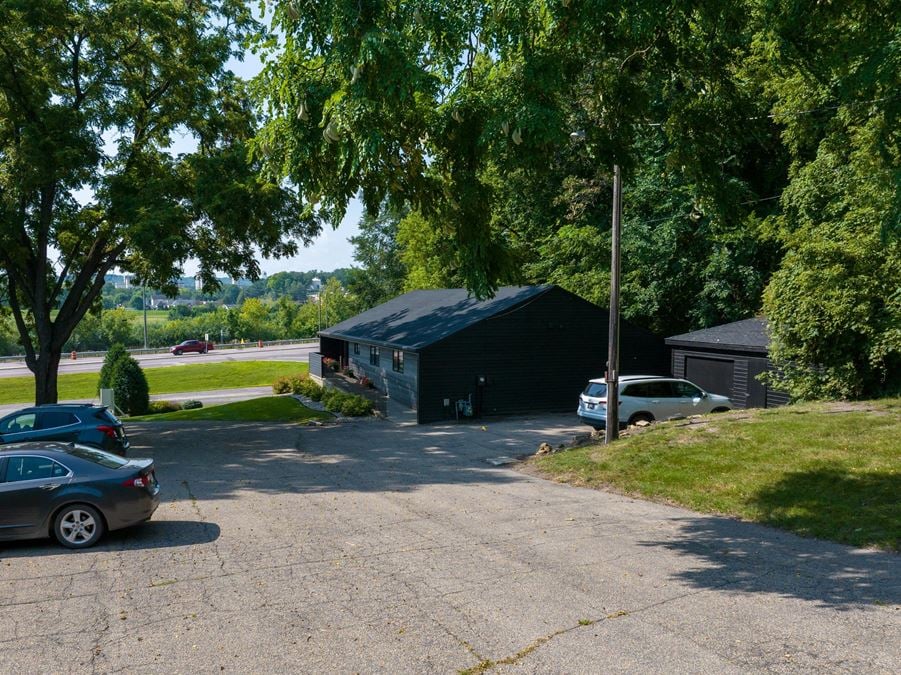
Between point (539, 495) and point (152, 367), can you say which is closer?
point (539, 495)

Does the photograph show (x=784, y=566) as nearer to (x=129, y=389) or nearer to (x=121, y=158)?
(x=121, y=158)

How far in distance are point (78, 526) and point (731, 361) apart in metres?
21.6

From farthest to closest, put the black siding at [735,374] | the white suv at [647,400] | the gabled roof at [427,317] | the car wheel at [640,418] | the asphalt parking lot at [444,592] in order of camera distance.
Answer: the gabled roof at [427,317] < the black siding at [735,374] < the car wheel at [640,418] < the white suv at [647,400] < the asphalt parking lot at [444,592]

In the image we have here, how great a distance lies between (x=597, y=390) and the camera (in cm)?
2245

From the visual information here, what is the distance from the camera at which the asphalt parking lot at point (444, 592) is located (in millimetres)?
6871

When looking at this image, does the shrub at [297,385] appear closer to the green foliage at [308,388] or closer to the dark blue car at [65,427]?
the green foliage at [308,388]

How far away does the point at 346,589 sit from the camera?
28.7 feet

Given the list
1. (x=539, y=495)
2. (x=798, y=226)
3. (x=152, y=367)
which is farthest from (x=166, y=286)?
(x=152, y=367)

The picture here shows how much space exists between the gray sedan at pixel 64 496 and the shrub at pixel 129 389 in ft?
86.4

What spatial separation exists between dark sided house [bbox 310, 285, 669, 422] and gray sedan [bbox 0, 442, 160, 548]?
16556 mm

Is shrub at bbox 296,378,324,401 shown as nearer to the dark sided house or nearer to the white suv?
the dark sided house

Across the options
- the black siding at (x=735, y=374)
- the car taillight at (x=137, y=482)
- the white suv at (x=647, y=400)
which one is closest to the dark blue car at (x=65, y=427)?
the car taillight at (x=137, y=482)

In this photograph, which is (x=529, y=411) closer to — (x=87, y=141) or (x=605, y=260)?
(x=605, y=260)

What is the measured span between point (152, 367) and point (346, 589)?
186ft
